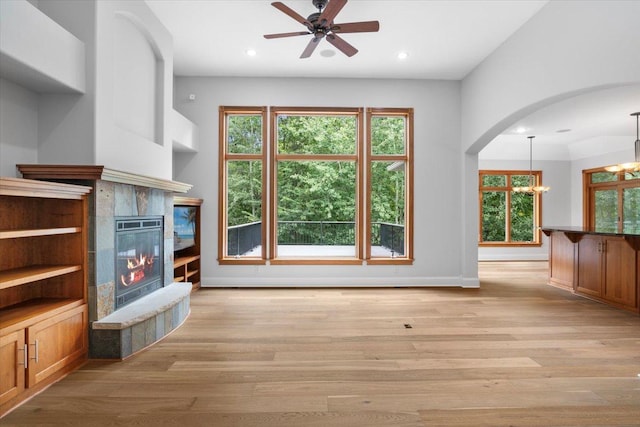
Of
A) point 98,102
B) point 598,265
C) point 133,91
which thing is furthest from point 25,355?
point 598,265

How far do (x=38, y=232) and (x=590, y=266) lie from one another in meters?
6.94

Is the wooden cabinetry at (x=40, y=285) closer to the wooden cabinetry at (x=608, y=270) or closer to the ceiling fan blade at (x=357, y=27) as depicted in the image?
the ceiling fan blade at (x=357, y=27)

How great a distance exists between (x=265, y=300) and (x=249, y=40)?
3698 mm

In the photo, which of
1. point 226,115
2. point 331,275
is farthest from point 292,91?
point 331,275

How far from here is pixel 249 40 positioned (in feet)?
15.7

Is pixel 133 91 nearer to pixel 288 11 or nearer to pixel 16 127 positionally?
pixel 16 127

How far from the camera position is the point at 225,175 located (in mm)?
6094

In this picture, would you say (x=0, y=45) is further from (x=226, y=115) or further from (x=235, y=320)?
(x=226, y=115)

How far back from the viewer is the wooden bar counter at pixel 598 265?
184 inches

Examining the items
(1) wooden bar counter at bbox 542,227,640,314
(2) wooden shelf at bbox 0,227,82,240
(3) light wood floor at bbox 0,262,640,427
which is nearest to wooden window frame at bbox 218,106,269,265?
(3) light wood floor at bbox 0,262,640,427

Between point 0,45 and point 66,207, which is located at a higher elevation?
point 0,45

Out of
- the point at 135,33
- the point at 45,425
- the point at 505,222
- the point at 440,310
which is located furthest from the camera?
the point at 505,222

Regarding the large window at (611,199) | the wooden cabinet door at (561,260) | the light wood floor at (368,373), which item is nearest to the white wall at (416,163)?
the light wood floor at (368,373)

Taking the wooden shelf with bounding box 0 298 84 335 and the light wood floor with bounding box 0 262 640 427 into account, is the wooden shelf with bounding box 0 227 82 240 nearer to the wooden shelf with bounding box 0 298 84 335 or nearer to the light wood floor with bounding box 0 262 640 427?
the wooden shelf with bounding box 0 298 84 335
